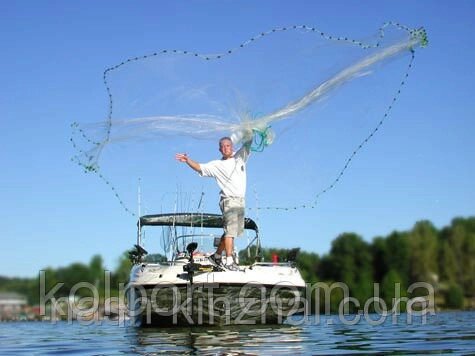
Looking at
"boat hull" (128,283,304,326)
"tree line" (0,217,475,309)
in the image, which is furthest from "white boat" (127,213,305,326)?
"tree line" (0,217,475,309)

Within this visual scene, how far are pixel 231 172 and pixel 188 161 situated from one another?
1177 mm

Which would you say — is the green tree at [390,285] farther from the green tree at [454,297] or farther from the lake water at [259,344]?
the lake water at [259,344]

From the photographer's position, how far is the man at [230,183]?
16.8 meters

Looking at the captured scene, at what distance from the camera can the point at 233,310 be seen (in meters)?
17.3

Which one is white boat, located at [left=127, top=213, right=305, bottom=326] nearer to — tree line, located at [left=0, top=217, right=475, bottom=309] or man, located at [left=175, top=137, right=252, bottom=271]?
man, located at [left=175, top=137, right=252, bottom=271]

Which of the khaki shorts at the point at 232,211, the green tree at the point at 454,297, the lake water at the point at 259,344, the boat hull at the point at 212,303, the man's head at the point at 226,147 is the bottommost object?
the green tree at the point at 454,297

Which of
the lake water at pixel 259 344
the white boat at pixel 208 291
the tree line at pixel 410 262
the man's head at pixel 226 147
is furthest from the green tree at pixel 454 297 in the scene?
the lake water at pixel 259 344

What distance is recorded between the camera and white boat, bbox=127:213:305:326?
16.9 meters

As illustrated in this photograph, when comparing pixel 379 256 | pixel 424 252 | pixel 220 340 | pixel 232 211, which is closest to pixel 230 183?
pixel 232 211

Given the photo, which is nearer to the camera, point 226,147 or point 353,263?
point 226,147

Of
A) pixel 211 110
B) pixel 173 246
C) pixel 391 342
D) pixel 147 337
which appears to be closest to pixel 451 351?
pixel 391 342

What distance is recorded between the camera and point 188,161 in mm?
16062

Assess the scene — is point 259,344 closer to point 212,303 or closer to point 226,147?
point 212,303

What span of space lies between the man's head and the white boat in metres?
2.06
